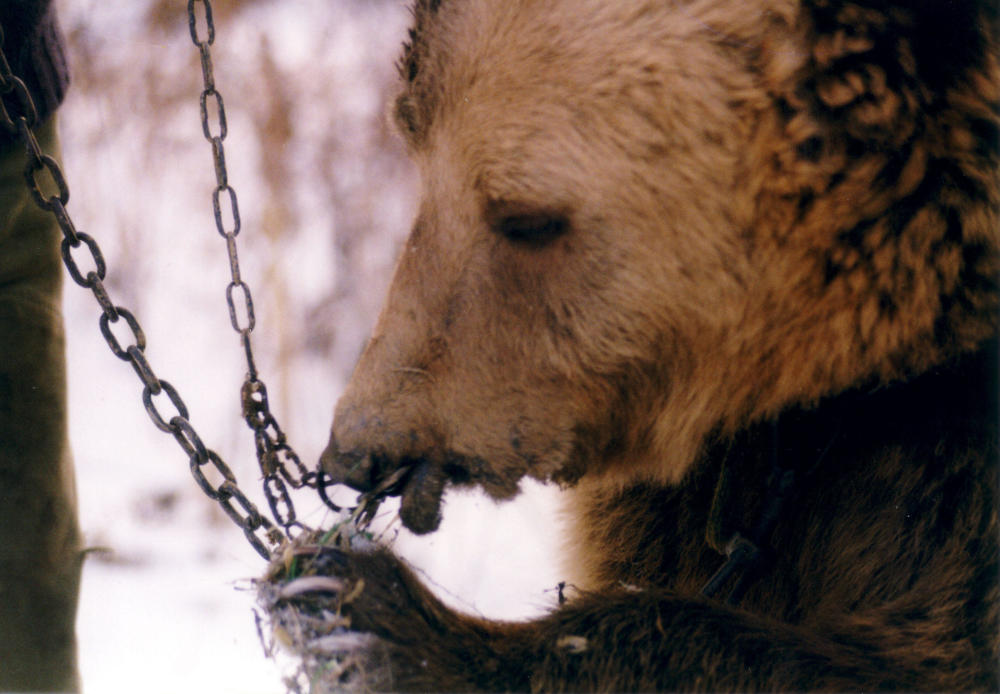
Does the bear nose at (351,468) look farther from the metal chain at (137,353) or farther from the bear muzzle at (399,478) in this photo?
the metal chain at (137,353)

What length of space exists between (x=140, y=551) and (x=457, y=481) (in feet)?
14.9

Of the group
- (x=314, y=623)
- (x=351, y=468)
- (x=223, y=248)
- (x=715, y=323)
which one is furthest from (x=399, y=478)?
(x=223, y=248)


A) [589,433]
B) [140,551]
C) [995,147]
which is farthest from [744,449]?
[140,551]

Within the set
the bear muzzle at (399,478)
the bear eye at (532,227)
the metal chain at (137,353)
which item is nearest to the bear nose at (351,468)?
the bear muzzle at (399,478)

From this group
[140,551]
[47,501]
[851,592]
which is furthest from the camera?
[140,551]

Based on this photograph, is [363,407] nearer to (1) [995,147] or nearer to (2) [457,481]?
(2) [457,481]

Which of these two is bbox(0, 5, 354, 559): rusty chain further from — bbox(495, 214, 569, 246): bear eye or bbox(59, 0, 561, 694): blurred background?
bbox(59, 0, 561, 694): blurred background

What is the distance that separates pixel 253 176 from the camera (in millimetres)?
6223

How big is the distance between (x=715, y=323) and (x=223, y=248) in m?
5.04

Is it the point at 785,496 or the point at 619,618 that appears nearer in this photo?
the point at 619,618

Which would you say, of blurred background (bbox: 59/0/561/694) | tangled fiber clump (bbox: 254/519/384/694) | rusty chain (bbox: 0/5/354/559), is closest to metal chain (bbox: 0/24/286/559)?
rusty chain (bbox: 0/5/354/559)

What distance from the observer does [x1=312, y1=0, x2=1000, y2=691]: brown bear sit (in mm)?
1752

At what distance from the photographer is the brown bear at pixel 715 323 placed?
5.75 feet

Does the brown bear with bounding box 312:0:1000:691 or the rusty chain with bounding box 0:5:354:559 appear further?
the rusty chain with bounding box 0:5:354:559
